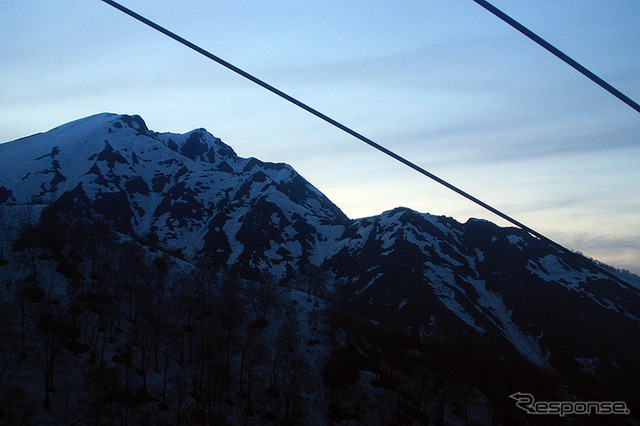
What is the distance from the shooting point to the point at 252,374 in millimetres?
78312

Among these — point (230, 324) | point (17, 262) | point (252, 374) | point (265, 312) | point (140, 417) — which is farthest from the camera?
point (265, 312)

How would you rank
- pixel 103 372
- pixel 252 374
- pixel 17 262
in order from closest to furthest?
pixel 103 372, pixel 252 374, pixel 17 262

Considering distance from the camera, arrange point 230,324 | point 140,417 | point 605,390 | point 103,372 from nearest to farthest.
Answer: point 140,417
point 103,372
point 230,324
point 605,390

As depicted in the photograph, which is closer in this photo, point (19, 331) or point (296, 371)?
point (19, 331)

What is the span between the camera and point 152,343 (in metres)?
78.6

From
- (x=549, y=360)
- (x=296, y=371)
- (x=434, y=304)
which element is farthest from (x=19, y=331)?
(x=549, y=360)

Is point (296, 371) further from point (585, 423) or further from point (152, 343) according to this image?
point (585, 423)

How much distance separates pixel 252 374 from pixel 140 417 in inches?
881

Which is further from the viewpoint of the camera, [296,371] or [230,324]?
[230,324]

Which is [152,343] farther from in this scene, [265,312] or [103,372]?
[265,312]

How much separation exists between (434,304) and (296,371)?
12577 centimetres

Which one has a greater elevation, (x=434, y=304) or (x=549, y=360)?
(x=434, y=304)

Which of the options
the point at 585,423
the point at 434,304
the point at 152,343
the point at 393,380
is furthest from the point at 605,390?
the point at 152,343

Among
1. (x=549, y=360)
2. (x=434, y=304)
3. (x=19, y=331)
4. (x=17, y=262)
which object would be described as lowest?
(x=549, y=360)
